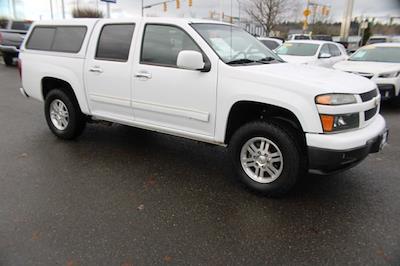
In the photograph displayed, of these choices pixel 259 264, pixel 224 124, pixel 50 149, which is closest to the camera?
pixel 259 264

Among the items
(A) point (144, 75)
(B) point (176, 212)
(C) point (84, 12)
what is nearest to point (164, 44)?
(A) point (144, 75)

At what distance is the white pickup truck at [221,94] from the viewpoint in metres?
3.24

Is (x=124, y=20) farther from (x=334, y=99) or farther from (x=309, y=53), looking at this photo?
(x=309, y=53)

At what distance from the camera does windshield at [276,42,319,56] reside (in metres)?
10.7

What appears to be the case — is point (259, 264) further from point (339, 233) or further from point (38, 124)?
point (38, 124)

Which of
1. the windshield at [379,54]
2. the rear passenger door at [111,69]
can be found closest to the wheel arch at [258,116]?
the rear passenger door at [111,69]

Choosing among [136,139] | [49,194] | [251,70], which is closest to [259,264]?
[251,70]

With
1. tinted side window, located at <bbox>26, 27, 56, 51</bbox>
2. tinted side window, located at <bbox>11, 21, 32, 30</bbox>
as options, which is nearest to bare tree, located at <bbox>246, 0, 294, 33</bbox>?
tinted side window, located at <bbox>11, 21, 32, 30</bbox>

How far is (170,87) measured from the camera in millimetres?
4016

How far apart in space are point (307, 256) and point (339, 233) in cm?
50

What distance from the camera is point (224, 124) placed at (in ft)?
12.3

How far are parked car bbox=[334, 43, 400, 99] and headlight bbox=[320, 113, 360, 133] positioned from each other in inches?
203

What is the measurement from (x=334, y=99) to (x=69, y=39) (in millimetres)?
3799

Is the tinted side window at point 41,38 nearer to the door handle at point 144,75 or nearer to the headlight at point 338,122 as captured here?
the door handle at point 144,75
